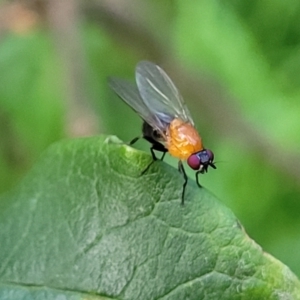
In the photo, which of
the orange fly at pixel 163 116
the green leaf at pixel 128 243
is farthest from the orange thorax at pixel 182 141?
the green leaf at pixel 128 243

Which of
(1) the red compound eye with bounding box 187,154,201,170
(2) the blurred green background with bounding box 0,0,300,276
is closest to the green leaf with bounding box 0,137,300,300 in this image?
(1) the red compound eye with bounding box 187,154,201,170

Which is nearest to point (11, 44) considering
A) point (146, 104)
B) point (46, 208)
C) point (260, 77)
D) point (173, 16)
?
point (173, 16)

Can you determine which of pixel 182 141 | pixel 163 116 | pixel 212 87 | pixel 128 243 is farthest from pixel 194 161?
pixel 212 87

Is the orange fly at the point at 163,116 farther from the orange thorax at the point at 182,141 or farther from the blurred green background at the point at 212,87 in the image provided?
the blurred green background at the point at 212,87

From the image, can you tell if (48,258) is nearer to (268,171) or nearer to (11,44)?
(268,171)

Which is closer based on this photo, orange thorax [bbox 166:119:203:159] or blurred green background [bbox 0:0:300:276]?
orange thorax [bbox 166:119:203:159]

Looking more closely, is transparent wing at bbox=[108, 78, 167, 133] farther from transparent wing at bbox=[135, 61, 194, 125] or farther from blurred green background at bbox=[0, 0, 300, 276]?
blurred green background at bbox=[0, 0, 300, 276]
